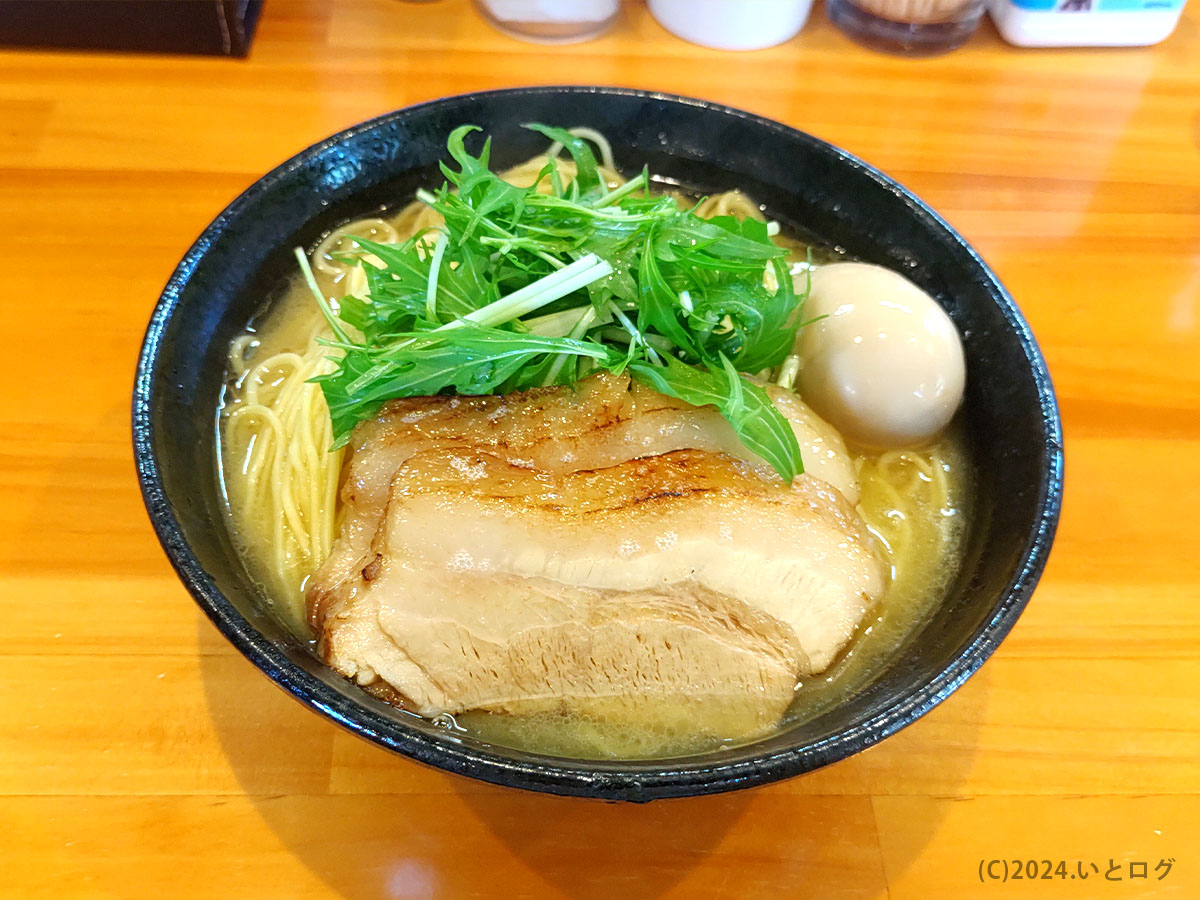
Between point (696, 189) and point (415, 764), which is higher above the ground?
point (696, 189)

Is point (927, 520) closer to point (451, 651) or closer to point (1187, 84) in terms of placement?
point (451, 651)

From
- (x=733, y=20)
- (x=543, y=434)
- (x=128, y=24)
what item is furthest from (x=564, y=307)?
(x=128, y=24)

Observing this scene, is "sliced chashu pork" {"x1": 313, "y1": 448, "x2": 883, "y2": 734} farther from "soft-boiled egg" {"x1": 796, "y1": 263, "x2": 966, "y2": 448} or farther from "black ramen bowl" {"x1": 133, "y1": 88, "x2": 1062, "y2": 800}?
"soft-boiled egg" {"x1": 796, "y1": 263, "x2": 966, "y2": 448}

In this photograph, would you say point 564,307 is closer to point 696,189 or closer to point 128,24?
point 696,189

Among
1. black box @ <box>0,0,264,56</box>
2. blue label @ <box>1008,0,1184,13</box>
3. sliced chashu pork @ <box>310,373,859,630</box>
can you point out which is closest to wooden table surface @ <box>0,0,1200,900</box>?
black box @ <box>0,0,264,56</box>

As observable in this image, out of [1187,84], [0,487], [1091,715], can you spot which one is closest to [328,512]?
[0,487]

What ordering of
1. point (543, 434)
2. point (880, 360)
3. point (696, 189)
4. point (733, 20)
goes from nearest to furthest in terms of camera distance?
point (543, 434) < point (880, 360) < point (696, 189) < point (733, 20)

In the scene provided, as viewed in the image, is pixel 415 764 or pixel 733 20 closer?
pixel 415 764
